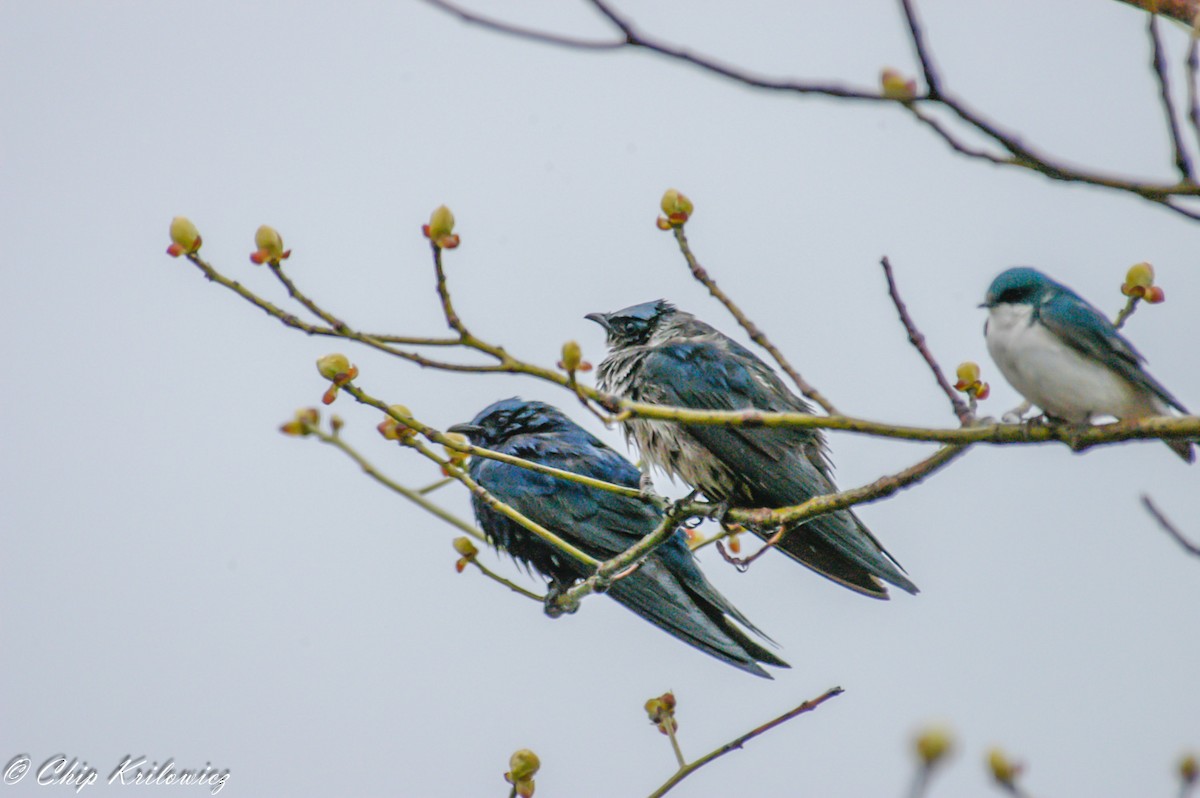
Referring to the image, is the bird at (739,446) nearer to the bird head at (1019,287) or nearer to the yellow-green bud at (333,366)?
the bird head at (1019,287)

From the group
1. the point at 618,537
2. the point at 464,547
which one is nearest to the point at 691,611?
the point at 618,537

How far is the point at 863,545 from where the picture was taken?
5.61m

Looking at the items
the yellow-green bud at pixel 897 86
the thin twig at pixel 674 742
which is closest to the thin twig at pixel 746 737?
the thin twig at pixel 674 742

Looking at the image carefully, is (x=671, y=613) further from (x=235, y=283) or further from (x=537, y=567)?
(x=235, y=283)

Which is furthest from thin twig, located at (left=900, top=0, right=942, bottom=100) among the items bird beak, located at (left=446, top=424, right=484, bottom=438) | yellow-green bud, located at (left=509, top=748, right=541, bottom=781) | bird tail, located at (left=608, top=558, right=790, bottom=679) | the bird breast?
bird beak, located at (left=446, top=424, right=484, bottom=438)

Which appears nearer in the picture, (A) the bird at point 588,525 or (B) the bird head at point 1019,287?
(B) the bird head at point 1019,287

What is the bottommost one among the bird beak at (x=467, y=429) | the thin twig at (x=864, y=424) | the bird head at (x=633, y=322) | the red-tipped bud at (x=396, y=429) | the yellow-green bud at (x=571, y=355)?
the thin twig at (x=864, y=424)

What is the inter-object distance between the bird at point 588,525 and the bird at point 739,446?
358 millimetres

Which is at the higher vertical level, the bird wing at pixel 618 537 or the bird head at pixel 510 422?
the bird head at pixel 510 422

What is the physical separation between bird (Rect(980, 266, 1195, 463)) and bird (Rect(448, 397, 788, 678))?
7.48 feet

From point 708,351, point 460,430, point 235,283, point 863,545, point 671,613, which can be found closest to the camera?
point 235,283

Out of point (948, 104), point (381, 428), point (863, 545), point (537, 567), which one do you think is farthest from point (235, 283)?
point (537, 567)

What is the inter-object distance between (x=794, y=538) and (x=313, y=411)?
3.61 meters

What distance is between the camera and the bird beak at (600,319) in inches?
281
